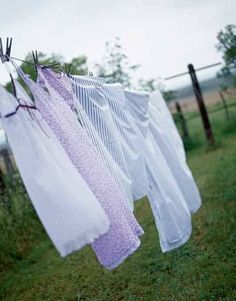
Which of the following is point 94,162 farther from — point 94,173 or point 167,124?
point 167,124

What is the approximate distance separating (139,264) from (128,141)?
5.28 feet

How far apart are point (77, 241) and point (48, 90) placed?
0.97m

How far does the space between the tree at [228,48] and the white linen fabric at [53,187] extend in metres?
8.08

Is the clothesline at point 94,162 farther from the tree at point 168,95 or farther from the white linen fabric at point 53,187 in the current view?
the tree at point 168,95

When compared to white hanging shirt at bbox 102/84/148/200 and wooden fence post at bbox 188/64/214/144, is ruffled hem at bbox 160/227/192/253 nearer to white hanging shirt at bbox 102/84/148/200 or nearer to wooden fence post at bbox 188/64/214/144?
white hanging shirt at bbox 102/84/148/200

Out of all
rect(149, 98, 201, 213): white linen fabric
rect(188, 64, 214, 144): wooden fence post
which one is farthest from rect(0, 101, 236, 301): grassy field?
rect(188, 64, 214, 144): wooden fence post

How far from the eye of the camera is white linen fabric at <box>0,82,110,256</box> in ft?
5.48

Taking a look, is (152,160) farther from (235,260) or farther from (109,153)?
(235,260)

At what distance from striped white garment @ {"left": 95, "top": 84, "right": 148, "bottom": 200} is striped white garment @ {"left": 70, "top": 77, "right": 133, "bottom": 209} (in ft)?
0.47

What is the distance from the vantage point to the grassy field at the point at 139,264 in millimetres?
3551

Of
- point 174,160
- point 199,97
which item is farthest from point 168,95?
point 174,160

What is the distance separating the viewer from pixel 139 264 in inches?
167

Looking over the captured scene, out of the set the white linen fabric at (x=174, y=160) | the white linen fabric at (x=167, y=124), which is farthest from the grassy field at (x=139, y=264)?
the white linen fabric at (x=167, y=124)

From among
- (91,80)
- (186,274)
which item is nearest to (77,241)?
(91,80)
